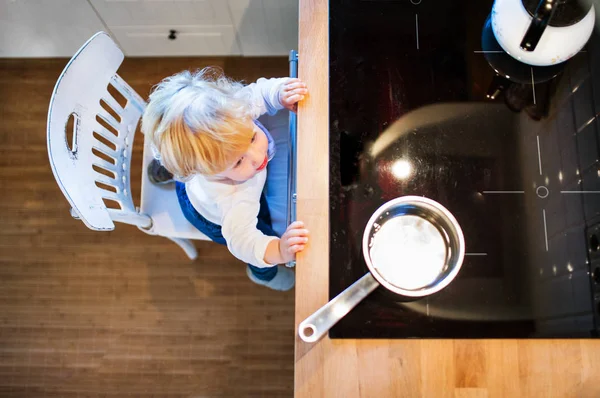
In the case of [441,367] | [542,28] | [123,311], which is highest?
[542,28]

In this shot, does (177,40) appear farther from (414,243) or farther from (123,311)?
(414,243)

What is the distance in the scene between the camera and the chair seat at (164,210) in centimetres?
105

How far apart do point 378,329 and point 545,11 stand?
0.54 meters

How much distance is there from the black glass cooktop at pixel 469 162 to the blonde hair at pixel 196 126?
0.57 ft

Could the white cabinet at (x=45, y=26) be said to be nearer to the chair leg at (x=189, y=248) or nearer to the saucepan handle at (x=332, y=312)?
the chair leg at (x=189, y=248)

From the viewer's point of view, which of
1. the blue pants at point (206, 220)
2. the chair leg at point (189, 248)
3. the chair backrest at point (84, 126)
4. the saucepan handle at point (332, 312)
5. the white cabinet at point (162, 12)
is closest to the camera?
the saucepan handle at point (332, 312)

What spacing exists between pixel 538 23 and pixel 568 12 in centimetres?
6

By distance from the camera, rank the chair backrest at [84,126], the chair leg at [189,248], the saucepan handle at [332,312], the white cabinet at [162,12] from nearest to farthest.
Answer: the saucepan handle at [332,312] → the chair backrest at [84,126] → the white cabinet at [162,12] → the chair leg at [189,248]

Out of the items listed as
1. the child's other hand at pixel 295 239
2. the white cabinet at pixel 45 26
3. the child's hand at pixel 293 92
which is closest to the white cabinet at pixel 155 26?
the white cabinet at pixel 45 26

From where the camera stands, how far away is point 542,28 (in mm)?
677

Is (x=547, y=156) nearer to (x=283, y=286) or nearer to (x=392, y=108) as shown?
(x=392, y=108)

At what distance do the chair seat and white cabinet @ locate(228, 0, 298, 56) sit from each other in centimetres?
52

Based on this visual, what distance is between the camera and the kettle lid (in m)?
0.68

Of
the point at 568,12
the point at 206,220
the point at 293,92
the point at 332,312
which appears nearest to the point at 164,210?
the point at 206,220
